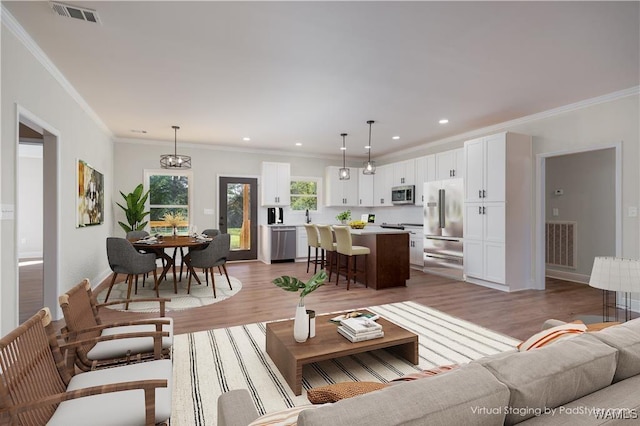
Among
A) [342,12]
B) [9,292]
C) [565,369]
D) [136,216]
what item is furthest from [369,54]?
[136,216]

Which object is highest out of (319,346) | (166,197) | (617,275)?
(166,197)

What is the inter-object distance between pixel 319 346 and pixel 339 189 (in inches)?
253

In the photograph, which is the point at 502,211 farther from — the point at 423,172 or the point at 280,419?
the point at 280,419

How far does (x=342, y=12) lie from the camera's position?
243 cm

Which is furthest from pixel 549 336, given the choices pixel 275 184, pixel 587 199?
pixel 275 184

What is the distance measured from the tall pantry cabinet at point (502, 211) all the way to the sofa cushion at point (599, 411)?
4.55 meters

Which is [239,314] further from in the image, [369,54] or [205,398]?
[369,54]

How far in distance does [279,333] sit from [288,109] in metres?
3.31

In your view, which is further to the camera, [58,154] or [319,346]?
[58,154]

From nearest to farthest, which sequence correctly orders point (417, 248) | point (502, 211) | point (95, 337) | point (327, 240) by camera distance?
point (95, 337)
point (502, 211)
point (327, 240)
point (417, 248)

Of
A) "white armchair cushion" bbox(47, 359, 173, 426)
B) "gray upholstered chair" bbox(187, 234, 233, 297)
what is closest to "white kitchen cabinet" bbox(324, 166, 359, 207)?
"gray upholstered chair" bbox(187, 234, 233, 297)

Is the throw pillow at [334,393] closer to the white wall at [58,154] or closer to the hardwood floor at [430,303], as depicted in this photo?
the hardwood floor at [430,303]

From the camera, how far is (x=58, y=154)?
11.9ft

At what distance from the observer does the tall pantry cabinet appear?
16.5 feet
